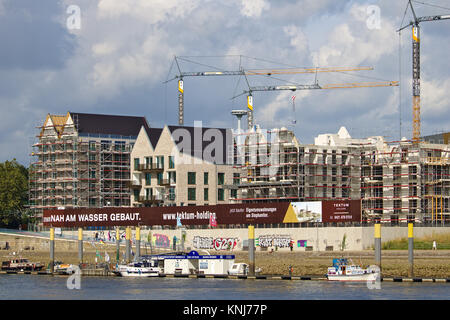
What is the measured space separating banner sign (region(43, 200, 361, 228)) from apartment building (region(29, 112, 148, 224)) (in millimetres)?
14579

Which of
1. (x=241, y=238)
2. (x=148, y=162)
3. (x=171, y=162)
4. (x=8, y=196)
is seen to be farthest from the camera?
(x=8, y=196)

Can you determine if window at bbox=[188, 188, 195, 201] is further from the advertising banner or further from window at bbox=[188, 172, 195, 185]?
the advertising banner

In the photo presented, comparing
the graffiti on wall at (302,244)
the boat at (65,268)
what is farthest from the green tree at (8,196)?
the graffiti on wall at (302,244)

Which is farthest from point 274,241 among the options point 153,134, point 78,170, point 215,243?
point 78,170

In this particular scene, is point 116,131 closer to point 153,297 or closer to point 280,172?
point 280,172

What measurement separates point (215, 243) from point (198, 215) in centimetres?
706

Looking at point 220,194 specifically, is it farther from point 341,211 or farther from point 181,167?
point 341,211

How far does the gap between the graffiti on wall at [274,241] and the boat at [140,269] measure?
28687mm

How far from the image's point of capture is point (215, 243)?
150 m

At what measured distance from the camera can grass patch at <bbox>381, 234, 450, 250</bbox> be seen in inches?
5217
